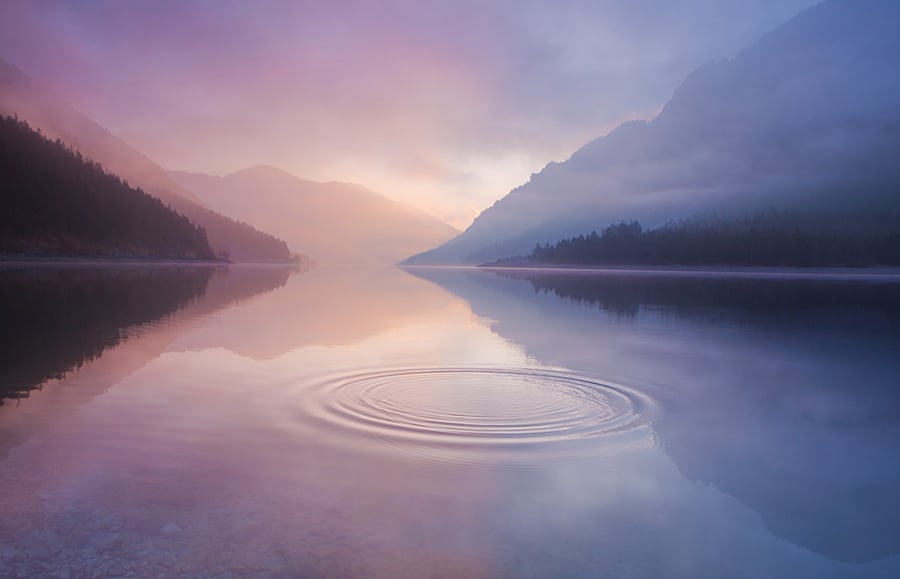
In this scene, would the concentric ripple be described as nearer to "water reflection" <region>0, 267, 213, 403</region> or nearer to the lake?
the lake

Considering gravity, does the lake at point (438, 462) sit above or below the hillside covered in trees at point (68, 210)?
below

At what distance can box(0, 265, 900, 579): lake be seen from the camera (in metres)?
5.71

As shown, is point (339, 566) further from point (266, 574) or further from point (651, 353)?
point (651, 353)

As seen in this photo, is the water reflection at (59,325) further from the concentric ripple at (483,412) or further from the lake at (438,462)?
the concentric ripple at (483,412)

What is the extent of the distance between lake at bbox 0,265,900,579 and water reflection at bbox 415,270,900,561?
0.18 ft

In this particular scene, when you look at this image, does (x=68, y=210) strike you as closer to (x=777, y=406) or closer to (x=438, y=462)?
(x=438, y=462)

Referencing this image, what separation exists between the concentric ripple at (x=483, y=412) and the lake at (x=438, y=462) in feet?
0.22

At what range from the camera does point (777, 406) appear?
1212cm

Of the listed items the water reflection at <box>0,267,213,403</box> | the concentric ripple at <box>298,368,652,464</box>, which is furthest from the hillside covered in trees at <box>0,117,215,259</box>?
the concentric ripple at <box>298,368,652,464</box>

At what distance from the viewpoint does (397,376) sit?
44.4 feet

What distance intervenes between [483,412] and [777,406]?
6.00 metres

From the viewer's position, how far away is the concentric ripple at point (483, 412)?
8.89 metres

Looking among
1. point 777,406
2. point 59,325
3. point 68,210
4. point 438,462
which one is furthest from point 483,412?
point 68,210

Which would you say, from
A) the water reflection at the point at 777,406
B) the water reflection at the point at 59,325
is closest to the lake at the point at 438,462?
the water reflection at the point at 777,406
